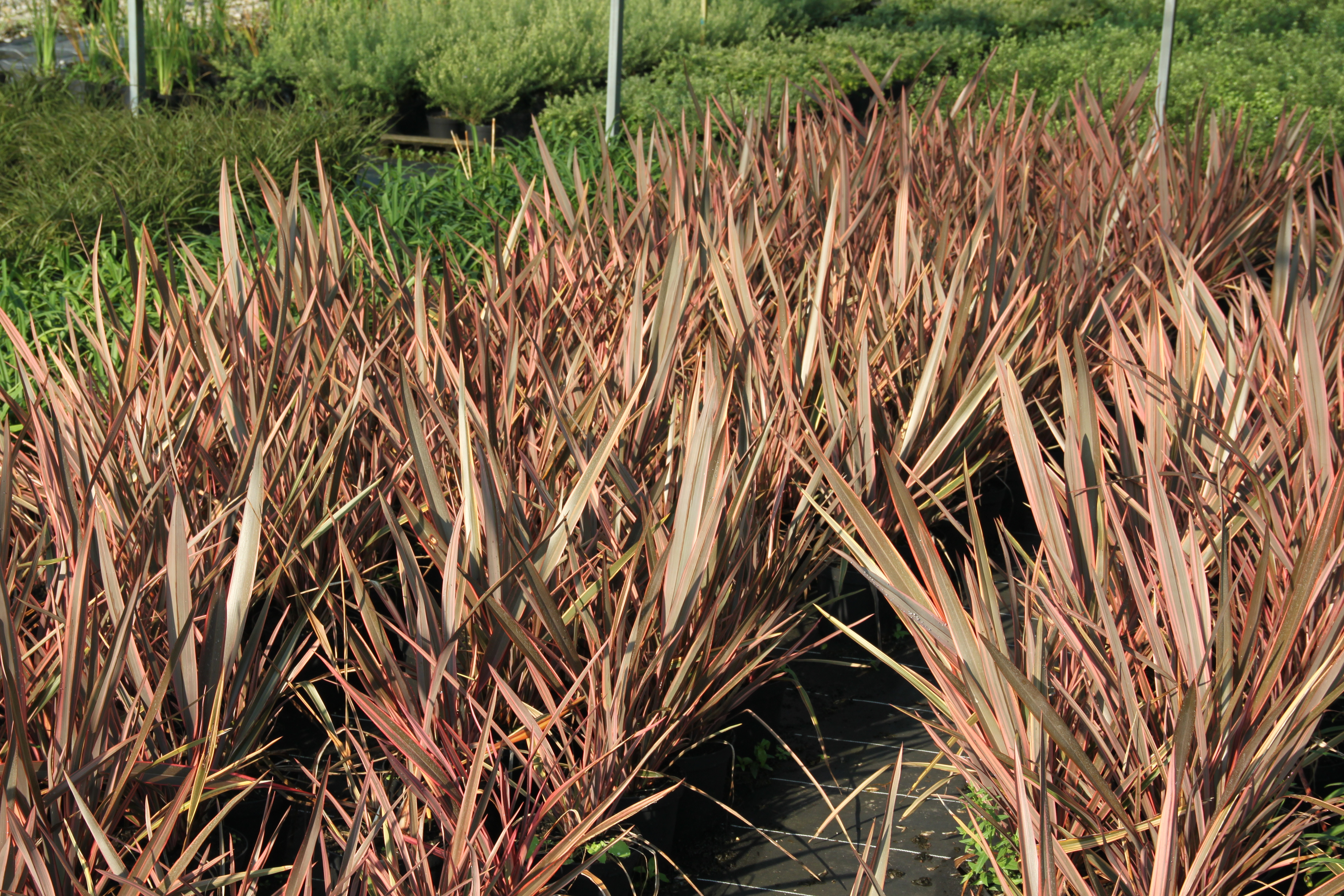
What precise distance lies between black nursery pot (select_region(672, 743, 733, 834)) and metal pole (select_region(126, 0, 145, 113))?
5.14m

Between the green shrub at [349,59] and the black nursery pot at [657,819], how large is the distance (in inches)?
213

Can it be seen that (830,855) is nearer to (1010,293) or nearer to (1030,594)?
(1030,594)

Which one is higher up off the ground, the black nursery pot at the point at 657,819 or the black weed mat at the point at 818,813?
the black nursery pot at the point at 657,819

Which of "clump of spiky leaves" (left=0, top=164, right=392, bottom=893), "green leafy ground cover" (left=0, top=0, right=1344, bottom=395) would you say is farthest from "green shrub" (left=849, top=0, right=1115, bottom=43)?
"clump of spiky leaves" (left=0, top=164, right=392, bottom=893)

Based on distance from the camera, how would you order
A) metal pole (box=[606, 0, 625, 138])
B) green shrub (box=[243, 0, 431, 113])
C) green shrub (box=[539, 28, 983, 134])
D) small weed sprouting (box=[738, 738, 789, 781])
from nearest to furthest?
1. small weed sprouting (box=[738, 738, 789, 781])
2. metal pole (box=[606, 0, 625, 138])
3. green shrub (box=[539, 28, 983, 134])
4. green shrub (box=[243, 0, 431, 113])

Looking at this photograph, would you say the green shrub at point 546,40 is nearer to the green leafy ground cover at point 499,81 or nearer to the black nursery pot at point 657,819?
the green leafy ground cover at point 499,81

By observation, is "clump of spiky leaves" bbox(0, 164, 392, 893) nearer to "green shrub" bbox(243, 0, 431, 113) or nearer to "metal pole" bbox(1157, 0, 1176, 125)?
"green shrub" bbox(243, 0, 431, 113)

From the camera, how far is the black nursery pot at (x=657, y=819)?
54.3 inches

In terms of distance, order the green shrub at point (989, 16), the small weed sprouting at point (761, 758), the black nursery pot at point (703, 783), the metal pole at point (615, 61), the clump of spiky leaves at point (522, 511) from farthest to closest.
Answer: the green shrub at point (989, 16)
the metal pole at point (615, 61)
the small weed sprouting at point (761, 758)
the black nursery pot at point (703, 783)
the clump of spiky leaves at point (522, 511)

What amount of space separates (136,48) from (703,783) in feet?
17.7

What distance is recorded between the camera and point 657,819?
55.2 inches

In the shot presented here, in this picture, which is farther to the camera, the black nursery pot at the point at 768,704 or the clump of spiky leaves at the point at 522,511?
the black nursery pot at the point at 768,704

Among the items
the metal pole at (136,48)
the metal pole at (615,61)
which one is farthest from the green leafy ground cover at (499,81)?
the metal pole at (136,48)

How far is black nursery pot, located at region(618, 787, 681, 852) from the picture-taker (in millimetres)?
1380
